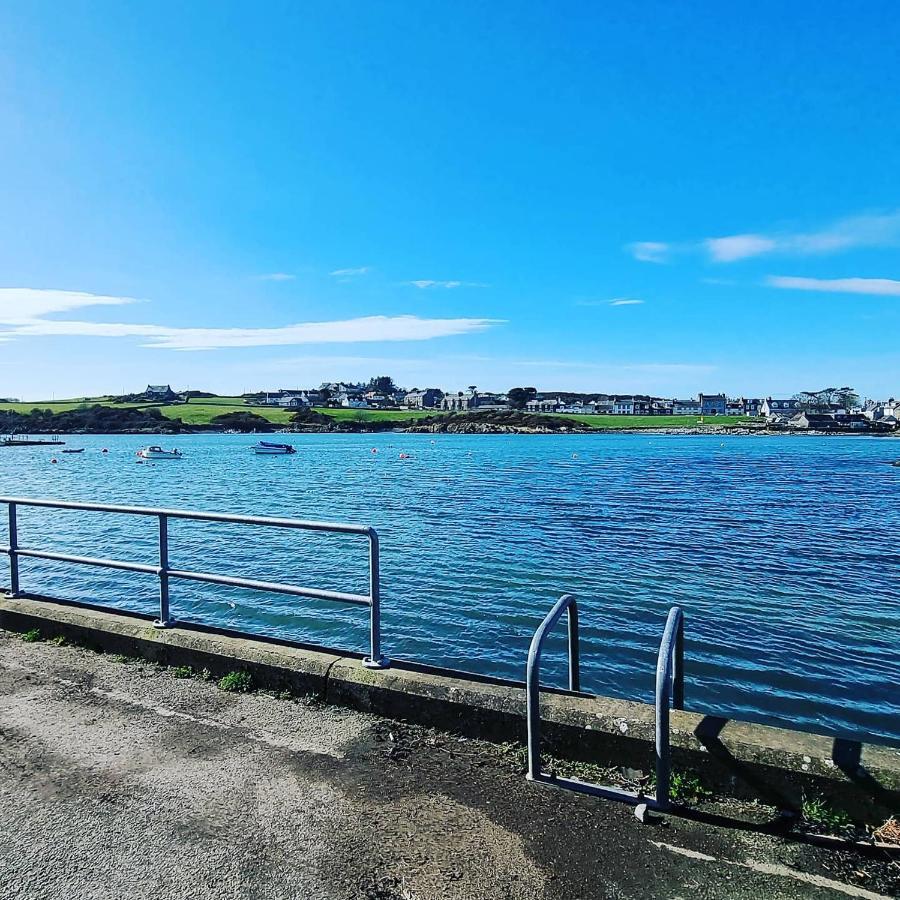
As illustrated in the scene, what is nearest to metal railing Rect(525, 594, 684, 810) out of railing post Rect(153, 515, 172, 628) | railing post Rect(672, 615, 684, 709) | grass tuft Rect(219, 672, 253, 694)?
railing post Rect(672, 615, 684, 709)

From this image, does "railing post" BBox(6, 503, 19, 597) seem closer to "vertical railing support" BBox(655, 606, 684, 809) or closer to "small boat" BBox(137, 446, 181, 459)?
"vertical railing support" BBox(655, 606, 684, 809)

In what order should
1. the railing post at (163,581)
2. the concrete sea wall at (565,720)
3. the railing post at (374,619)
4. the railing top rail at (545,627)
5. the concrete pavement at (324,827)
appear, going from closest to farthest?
the concrete pavement at (324,827)
the concrete sea wall at (565,720)
the railing top rail at (545,627)
the railing post at (374,619)
the railing post at (163,581)

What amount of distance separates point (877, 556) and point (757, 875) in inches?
814

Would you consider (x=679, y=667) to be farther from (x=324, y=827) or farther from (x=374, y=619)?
(x=324, y=827)

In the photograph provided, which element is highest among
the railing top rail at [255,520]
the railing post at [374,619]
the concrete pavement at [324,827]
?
the railing top rail at [255,520]

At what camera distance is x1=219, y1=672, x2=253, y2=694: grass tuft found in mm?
5074

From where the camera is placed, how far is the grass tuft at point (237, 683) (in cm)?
507

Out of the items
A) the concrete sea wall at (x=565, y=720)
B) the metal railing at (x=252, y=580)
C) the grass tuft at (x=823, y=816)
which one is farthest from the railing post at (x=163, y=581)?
the grass tuft at (x=823, y=816)

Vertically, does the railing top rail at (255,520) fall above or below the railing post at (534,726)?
above

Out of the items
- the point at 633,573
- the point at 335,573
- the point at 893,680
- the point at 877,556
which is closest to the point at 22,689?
the point at 893,680

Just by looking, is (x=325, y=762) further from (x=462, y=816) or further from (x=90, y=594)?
(x=90, y=594)

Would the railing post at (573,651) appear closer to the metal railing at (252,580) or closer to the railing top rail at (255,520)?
the metal railing at (252,580)

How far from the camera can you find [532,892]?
2.98 m

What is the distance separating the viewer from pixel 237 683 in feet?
16.8
